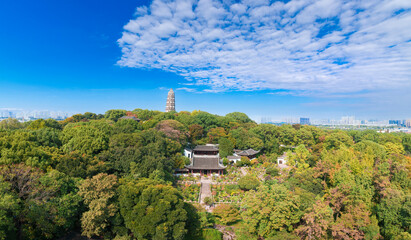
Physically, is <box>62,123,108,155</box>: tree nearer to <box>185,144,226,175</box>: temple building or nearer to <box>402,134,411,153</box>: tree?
<box>185,144,226,175</box>: temple building

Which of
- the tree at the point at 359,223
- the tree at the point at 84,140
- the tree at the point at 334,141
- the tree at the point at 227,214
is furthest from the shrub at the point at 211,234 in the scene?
the tree at the point at 334,141

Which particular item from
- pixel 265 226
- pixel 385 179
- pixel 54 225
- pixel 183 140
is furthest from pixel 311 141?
pixel 54 225

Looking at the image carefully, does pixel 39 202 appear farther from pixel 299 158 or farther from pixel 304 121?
pixel 304 121

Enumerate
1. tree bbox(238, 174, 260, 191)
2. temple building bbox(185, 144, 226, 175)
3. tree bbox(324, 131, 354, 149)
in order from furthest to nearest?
1. tree bbox(324, 131, 354, 149)
2. temple building bbox(185, 144, 226, 175)
3. tree bbox(238, 174, 260, 191)

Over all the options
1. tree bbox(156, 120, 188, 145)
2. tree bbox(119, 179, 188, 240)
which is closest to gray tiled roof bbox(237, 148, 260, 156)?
tree bbox(156, 120, 188, 145)

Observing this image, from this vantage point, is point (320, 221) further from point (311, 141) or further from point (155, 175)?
point (311, 141)

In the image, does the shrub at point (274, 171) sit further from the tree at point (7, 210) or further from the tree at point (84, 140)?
the tree at point (7, 210)
